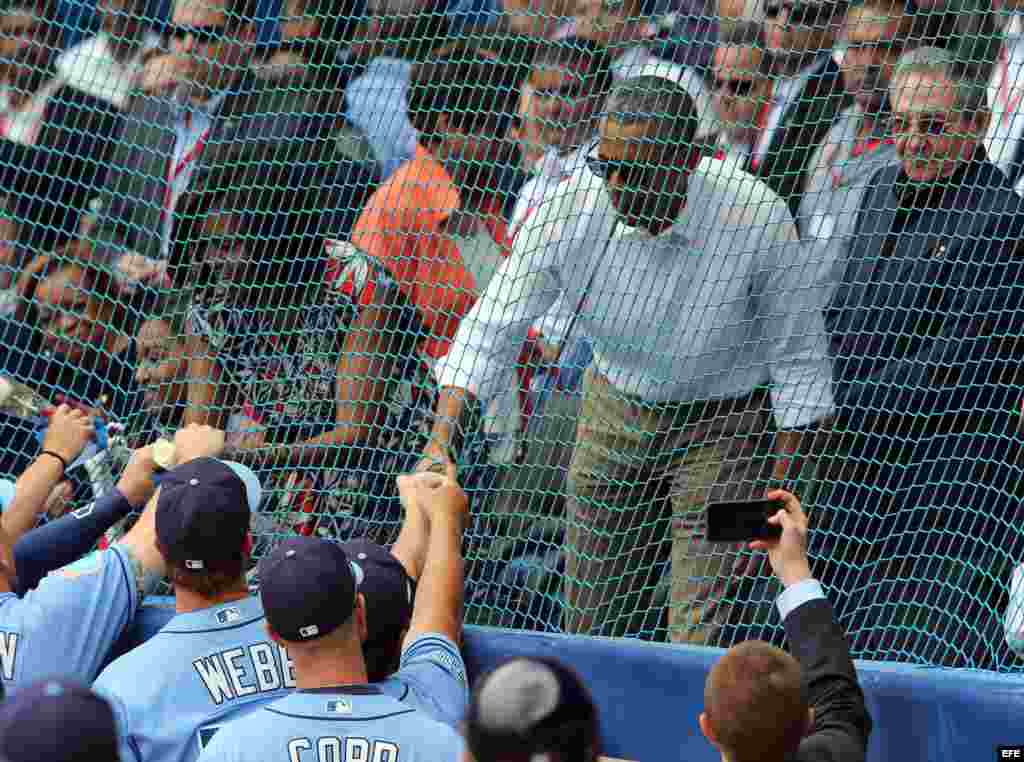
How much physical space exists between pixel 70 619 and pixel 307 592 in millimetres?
945

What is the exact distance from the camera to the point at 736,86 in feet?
13.0

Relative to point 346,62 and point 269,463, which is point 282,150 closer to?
point 346,62

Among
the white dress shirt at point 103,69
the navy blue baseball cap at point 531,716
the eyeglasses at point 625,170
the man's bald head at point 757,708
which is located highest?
the white dress shirt at point 103,69

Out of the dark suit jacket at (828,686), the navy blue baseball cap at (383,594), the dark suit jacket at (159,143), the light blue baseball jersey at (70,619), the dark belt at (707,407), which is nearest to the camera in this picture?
the dark suit jacket at (828,686)

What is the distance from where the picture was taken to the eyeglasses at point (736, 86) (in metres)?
3.94

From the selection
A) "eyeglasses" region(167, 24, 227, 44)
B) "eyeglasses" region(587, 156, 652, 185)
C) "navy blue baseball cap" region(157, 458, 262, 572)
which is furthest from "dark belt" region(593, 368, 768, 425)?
"eyeglasses" region(167, 24, 227, 44)

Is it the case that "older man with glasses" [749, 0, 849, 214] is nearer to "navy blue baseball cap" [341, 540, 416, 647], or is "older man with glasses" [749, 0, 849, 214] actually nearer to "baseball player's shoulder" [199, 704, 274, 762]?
"navy blue baseball cap" [341, 540, 416, 647]

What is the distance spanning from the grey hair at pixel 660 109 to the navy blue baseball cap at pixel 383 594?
1.24 metres

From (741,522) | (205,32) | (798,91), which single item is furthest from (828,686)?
(205,32)

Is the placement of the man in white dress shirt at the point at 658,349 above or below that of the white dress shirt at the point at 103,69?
below

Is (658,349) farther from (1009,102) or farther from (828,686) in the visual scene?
(828,686)

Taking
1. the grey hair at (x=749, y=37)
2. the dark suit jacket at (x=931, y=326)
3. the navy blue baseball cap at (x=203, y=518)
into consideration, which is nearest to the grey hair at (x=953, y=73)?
the dark suit jacket at (x=931, y=326)

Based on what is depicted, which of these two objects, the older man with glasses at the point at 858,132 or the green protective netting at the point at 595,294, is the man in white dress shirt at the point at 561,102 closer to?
the green protective netting at the point at 595,294

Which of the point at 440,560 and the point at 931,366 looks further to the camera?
the point at 931,366
